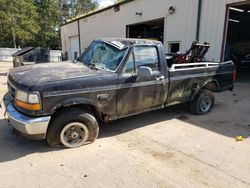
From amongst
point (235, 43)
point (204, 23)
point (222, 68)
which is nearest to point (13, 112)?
point (222, 68)

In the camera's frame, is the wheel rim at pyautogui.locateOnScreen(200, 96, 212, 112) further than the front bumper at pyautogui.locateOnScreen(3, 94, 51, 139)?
Yes

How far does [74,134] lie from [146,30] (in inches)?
537

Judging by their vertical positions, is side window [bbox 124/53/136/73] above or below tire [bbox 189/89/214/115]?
above

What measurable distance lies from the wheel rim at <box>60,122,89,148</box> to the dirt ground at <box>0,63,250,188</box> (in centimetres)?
13

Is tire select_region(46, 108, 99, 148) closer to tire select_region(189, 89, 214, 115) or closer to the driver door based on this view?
the driver door

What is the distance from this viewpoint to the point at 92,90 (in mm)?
3867

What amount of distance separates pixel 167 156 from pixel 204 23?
800 cm

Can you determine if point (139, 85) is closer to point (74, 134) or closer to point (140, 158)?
point (140, 158)

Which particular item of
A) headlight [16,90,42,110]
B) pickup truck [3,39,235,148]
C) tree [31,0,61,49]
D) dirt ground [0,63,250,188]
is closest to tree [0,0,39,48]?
tree [31,0,61,49]

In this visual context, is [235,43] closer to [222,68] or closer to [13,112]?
[222,68]

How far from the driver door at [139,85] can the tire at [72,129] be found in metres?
0.66

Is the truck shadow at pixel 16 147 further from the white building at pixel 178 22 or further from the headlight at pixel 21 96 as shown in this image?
the white building at pixel 178 22

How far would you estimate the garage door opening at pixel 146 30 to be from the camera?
591 inches

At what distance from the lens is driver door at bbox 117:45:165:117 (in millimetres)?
4289
